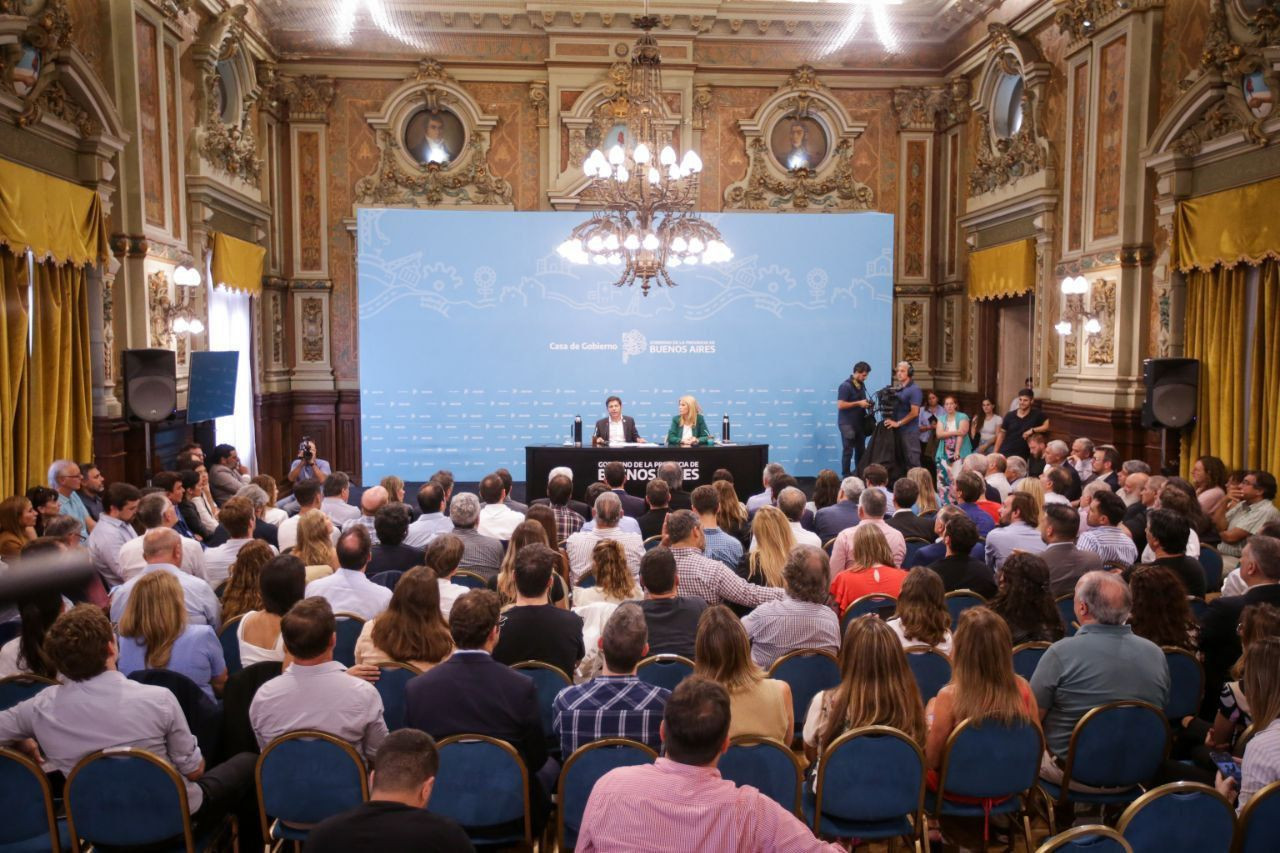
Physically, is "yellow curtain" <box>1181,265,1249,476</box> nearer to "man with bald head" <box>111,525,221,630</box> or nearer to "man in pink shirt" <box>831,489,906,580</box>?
"man in pink shirt" <box>831,489,906,580</box>

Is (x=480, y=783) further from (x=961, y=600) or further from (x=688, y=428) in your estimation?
(x=688, y=428)

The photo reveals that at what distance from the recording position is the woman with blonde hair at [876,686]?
2902 mm

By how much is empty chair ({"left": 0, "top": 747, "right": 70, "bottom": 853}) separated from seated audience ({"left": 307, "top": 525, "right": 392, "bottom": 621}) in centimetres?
154

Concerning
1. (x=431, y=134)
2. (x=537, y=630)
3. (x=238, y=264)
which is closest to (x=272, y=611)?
(x=537, y=630)

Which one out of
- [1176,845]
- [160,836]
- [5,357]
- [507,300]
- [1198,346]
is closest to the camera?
[1176,845]

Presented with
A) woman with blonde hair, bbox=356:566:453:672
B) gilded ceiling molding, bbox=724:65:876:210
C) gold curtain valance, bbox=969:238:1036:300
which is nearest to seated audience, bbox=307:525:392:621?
woman with blonde hair, bbox=356:566:453:672

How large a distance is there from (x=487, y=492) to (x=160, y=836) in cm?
373

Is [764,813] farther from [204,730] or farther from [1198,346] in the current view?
[1198,346]

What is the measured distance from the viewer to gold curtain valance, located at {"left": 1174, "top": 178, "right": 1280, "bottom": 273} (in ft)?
24.0

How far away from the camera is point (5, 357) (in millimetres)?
6680

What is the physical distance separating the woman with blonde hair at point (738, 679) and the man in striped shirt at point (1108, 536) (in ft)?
8.90

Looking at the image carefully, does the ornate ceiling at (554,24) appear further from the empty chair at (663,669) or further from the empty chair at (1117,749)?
the empty chair at (1117,749)

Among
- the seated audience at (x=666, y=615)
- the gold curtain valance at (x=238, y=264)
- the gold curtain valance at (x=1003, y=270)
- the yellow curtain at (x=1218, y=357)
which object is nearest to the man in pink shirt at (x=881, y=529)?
the seated audience at (x=666, y=615)

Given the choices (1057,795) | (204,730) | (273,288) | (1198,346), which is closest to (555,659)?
(204,730)
